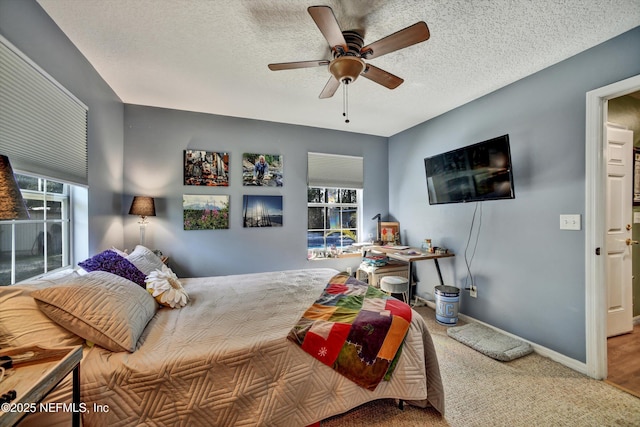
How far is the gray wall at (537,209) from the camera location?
7.02 feet

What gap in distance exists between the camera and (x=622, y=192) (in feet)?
8.80

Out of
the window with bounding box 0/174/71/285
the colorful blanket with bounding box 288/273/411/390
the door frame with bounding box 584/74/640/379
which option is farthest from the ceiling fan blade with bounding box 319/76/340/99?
the window with bounding box 0/174/71/285

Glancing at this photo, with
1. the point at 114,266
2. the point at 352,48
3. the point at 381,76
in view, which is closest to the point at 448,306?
the point at 381,76

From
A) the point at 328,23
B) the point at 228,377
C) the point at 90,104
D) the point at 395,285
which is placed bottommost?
the point at 395,285

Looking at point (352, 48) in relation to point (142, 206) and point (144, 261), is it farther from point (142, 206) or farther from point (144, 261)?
point (142, 206)

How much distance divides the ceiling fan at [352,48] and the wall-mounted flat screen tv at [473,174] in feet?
4.25

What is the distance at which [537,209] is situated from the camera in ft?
8.04

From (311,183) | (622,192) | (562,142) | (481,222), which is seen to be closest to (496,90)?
(562,142)

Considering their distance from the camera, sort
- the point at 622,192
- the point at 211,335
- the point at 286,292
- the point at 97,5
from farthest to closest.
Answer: the point at 622,192
the point at 286,292
the point at 97,5
the point at 211,335

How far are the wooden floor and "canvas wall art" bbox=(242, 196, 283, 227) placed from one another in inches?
142

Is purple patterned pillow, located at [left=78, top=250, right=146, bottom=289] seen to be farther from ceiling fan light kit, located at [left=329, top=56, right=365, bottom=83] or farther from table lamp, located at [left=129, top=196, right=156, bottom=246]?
ceiling fan light kit, located at [left=329, top=56, right=365, bottom=83]

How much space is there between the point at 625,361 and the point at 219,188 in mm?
4532

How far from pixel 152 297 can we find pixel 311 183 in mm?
2606

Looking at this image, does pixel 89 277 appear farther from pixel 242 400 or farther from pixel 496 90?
pixel 496 90
